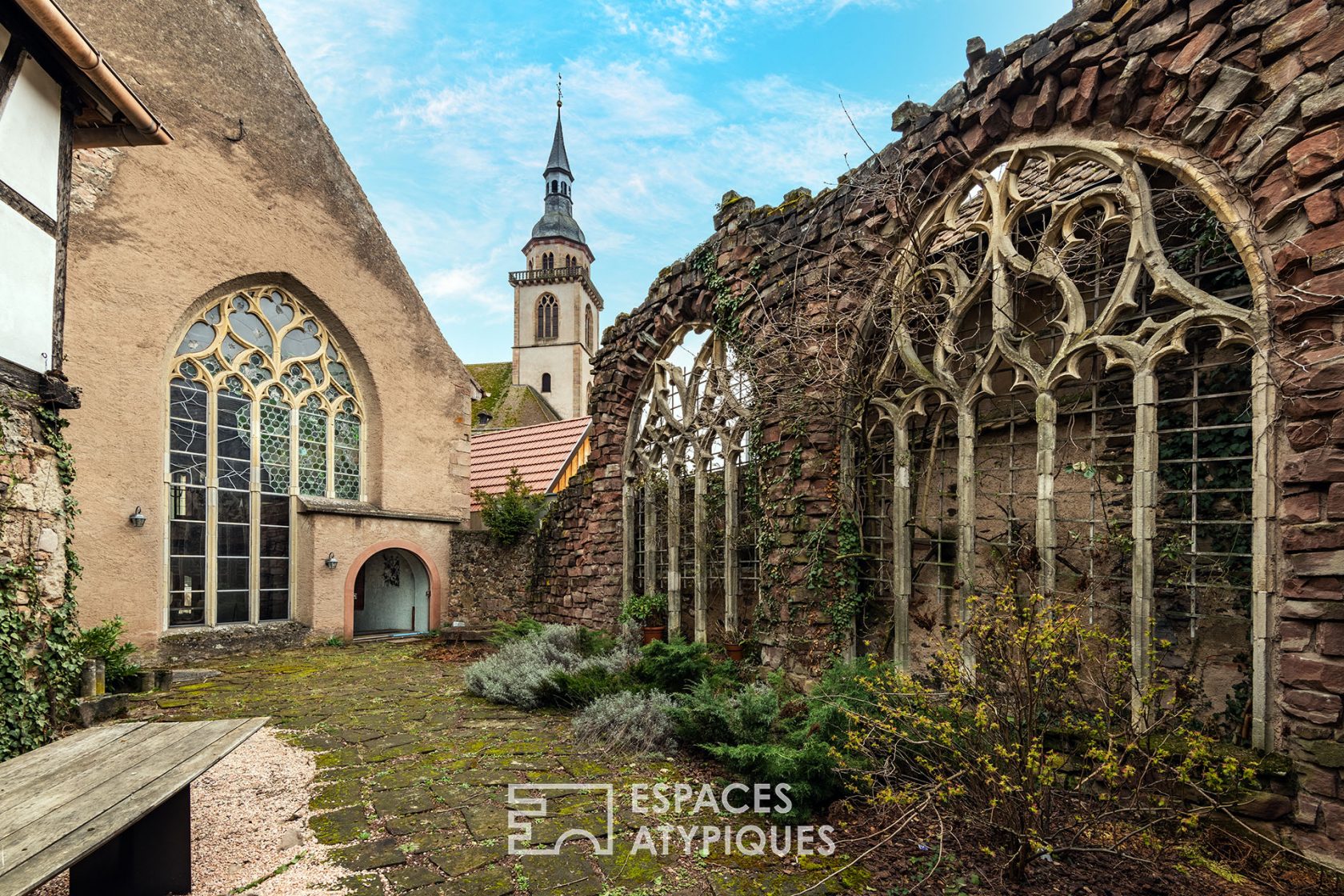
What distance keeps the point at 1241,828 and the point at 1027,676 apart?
1.55 m

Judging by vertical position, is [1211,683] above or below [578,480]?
below

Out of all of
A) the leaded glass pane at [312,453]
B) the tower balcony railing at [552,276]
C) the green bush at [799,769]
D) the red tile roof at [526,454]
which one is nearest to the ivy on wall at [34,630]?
the green bush at [799,769]

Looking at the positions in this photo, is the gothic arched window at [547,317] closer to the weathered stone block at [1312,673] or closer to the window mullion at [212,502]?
the window mullion at [212,502]

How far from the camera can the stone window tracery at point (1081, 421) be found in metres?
3.71

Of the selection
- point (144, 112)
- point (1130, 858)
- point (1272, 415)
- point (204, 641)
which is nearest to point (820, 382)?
point (1272, 415)

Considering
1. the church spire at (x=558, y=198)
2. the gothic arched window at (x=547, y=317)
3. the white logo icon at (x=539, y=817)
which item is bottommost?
the white logo icon at (x=539, y=817)

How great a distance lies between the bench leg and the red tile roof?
34.7 ft

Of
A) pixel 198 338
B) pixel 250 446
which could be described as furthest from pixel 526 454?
pixel 198 338

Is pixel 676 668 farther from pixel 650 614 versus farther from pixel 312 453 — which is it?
pixel 312 453

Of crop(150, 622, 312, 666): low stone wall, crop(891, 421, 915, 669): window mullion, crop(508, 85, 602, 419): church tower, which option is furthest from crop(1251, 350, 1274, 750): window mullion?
crop(508, 85, 602, 419): church tower

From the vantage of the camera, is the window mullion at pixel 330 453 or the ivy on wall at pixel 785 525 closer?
the ivy on wall at pixel 785 525

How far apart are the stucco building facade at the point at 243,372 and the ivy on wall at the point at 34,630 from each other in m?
3.95

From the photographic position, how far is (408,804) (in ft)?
12.4

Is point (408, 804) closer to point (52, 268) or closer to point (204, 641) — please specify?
point (52, 268)
